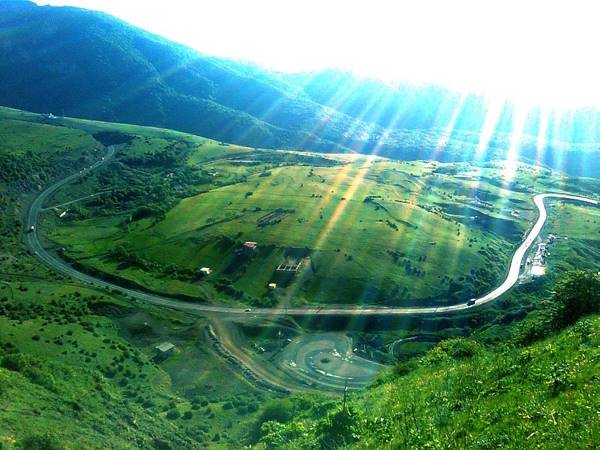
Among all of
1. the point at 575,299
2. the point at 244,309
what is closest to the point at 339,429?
the point at 575,299

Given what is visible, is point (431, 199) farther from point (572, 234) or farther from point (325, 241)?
point (325, 241)

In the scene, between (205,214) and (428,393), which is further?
(205,214)

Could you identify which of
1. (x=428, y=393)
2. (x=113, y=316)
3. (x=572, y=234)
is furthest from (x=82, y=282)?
(x=572, y=234)

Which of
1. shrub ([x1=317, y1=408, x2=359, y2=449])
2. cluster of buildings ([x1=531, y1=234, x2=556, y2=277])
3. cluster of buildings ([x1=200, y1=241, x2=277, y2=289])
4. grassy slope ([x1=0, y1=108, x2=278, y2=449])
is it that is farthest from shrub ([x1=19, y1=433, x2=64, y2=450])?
cluster of buildings ([x1=531, y1=234, x2=556, y2=277])

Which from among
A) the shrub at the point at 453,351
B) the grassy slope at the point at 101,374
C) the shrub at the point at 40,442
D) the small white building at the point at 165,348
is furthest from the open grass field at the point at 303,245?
the shrub at the point at 40,442

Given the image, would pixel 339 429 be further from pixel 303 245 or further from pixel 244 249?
pixel 303 245

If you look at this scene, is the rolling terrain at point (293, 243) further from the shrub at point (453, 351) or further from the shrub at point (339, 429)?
the shrub at point (339, 429)

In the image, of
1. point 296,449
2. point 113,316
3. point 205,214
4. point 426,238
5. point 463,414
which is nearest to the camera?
point 463,414

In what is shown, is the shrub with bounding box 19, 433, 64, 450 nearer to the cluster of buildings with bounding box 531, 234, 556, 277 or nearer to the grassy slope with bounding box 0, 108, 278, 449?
the grassy slope with bounding box 0, 108, 278, 449

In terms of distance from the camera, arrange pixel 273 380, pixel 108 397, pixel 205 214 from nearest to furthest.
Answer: pixel 108 397 → pixel 273 380 → pixel 205 214
